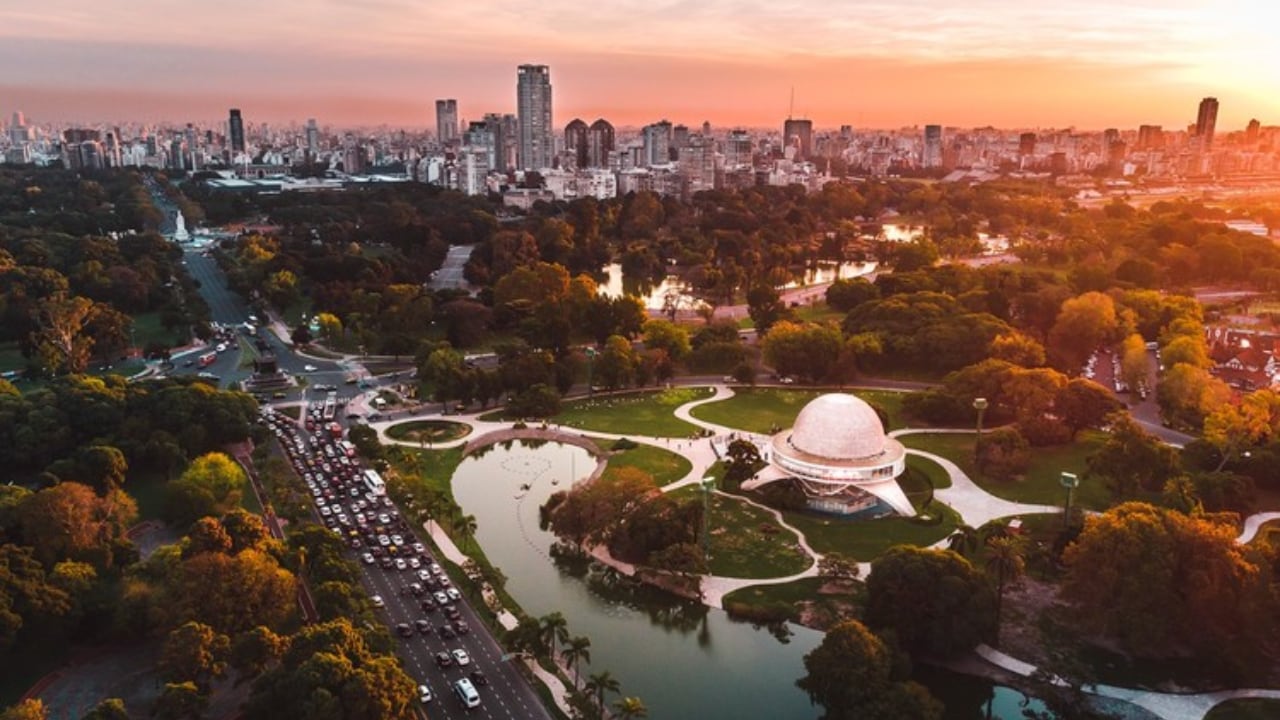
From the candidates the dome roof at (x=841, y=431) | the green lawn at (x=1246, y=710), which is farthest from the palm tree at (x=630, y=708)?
the dome roof at (x=841, y=431)

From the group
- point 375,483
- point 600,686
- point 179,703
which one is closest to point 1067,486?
point 600,686

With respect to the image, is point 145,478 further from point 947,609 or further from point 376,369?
point 947,609

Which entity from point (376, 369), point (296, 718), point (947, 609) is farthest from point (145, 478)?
point (947, 609)

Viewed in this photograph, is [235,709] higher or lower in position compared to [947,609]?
lower

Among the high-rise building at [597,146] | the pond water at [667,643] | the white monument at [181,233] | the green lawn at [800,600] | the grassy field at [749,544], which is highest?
the high-rise building at [597,146]

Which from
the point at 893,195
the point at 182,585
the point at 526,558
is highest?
the point at 893,195

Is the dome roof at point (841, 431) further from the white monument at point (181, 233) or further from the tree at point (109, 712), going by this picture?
the white monument at point (181, 233)
